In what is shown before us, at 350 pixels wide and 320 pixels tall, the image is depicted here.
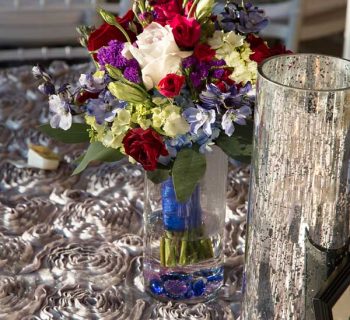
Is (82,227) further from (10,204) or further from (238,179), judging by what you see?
(238,179)

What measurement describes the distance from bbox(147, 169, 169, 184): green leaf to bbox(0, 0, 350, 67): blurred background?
1.19 metres

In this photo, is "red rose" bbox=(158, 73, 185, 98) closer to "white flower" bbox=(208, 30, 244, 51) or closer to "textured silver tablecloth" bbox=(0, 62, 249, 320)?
"white flower" bbox=(208, 30, 244, 51)

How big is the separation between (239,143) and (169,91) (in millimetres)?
134

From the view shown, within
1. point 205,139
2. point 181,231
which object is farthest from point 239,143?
point 181,231

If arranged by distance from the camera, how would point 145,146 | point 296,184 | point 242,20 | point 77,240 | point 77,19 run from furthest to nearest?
point 77,19 → point 77,240 → point 242,20 → point 145,146 → point 296,184

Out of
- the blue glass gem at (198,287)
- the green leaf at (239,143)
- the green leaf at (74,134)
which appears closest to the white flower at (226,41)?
the green leaf at (239,143)

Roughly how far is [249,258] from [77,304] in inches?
10.9

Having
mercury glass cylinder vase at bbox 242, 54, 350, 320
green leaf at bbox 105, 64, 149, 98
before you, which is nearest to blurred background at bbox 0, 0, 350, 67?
green leaf at bbox 105, 64, 149, 98

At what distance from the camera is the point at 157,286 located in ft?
3.82

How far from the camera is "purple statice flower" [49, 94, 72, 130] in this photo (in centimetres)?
109

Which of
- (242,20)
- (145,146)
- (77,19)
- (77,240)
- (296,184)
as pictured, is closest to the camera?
(296,184)

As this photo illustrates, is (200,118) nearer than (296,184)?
No

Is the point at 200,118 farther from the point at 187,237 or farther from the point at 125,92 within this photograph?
the point at 187,237

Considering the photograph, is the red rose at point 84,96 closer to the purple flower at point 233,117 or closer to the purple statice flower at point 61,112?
the purple statice flower at point 61,112
